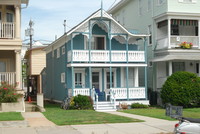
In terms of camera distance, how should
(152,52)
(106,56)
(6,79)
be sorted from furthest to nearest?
(152,52) < (106,56) < (6,79)

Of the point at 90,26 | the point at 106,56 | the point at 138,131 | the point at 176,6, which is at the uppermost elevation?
the point at 176,6

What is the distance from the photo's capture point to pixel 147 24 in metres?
31.9

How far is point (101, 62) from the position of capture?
2661 cm

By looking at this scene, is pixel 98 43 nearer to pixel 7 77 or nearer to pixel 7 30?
pixel 7 30

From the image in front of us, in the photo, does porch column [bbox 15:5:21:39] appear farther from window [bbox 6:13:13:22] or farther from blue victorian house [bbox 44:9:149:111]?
Result: blue victorian house [bbox 44:9:149:111]

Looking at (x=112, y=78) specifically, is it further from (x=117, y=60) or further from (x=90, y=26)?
(x=90, y=26)

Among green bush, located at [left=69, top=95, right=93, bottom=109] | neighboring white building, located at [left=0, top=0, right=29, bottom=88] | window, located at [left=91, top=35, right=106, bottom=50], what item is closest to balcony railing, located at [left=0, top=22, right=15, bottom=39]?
neighboring white building, located at [left=0, top=0, right=29, bottom=88]

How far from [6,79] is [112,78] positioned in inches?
350

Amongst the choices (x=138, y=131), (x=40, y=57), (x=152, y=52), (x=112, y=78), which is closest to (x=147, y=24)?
(x=152, y=52)

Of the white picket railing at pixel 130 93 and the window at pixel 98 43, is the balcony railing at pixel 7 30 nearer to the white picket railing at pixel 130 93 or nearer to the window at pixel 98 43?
the window at pixel 98 43

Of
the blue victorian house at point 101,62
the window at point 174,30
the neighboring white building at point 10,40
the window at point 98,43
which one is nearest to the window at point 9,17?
the neighboring white building at point 10,40

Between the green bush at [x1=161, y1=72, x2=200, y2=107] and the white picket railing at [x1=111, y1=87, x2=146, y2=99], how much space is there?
72.3 inches

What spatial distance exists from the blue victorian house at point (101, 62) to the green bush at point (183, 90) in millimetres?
2036

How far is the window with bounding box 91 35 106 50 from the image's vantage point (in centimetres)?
2824
